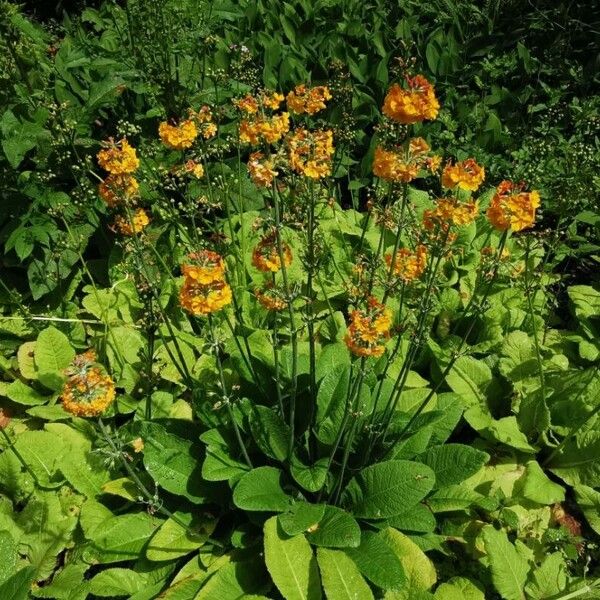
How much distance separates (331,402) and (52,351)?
1843 millimetres

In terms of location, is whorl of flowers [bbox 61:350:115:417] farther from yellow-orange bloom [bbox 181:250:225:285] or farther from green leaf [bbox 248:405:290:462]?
green leaf [bbox 248:405:290:462]

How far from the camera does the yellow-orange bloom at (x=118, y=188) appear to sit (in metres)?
2.81

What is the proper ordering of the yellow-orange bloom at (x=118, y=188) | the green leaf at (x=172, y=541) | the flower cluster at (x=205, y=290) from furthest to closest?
the green leaf at (x=172, y=541)
the yellow-orange bloom at (x=118, y=188)
the flower cluster at (x=205, y=290)

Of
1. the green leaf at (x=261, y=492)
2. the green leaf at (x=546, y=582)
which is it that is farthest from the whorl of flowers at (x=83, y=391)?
the green leaf at (x=546, y=582)

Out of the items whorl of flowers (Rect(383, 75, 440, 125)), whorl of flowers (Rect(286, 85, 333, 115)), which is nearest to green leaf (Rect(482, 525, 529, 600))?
whorl of flowers (Rect(383, 75, 440, 125))

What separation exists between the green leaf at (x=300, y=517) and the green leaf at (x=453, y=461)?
662 mm

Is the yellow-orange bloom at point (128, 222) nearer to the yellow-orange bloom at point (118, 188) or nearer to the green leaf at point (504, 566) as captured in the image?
the yellow-orange bloom at point (118, 188)

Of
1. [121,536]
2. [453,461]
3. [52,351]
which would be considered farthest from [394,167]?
[52,351]

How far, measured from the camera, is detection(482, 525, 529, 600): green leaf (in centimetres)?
305

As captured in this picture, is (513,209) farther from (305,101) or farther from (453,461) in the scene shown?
(453,461)

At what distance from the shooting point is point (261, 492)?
310cm

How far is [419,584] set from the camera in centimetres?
300

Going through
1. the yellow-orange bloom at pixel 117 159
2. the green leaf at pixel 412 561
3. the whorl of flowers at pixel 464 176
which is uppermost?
the yellow-orange bloom at pixel 117 159

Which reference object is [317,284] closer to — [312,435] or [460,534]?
[312,435]
